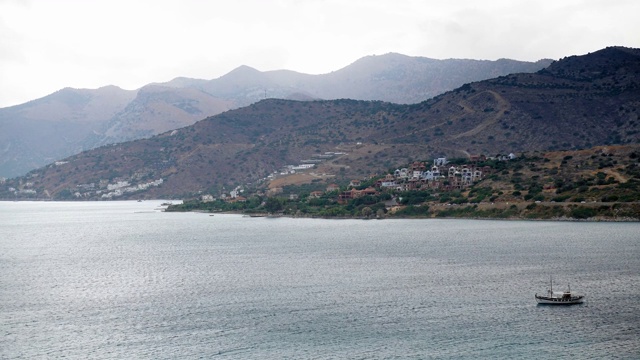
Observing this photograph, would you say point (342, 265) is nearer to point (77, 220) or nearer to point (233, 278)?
point (233, 278)

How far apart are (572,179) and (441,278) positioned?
→ 6190 cm

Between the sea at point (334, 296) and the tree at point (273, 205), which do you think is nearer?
the sea at point (334, 296)

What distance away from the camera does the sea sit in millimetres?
39719

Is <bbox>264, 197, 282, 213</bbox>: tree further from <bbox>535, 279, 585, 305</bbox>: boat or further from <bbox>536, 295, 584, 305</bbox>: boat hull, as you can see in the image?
<bbox>536, 295, 584, 305</bbox>: boat hull

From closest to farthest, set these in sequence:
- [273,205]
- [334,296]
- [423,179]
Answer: [334,296] → [423,179] → [273,205]

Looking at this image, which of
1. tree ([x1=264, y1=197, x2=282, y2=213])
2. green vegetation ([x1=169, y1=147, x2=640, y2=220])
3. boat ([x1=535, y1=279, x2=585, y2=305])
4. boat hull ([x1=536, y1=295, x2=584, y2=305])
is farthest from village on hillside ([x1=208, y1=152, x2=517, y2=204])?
boat hull ([x1=536, y1=295, x2=584, y2=305])

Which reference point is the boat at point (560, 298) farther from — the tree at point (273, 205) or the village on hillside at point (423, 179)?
the tree at point (273, 205)

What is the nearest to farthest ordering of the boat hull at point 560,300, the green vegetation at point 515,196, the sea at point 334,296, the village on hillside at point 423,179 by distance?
the sea at point 334,296, the boat hull at point 560,300, the green vegetation at point 515,196, the village on hillside at point 423,179

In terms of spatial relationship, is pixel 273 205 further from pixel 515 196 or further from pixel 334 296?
pixel 334 296

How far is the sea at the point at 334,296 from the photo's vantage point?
3972 centimetres

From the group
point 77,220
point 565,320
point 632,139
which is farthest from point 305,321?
point 632,139

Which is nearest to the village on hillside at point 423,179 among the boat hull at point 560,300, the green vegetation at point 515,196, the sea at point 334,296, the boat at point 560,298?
the green vegetation at point 515,196

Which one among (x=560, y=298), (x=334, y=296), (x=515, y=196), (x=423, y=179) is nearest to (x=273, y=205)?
(x=423, y=179)

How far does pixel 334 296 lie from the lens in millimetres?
52344
